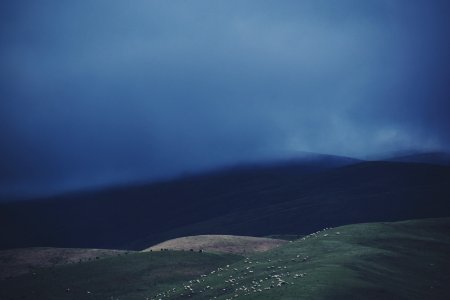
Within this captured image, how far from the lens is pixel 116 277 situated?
7294 centimetres

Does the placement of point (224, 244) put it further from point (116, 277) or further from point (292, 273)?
point (292, 273)

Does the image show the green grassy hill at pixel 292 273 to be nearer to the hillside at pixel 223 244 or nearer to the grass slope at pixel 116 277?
the grass slope at pixel 116 277

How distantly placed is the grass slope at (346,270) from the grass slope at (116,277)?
25.4 feet

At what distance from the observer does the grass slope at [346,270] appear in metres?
47.5

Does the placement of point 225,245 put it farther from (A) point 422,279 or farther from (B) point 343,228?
(A) point 422,279

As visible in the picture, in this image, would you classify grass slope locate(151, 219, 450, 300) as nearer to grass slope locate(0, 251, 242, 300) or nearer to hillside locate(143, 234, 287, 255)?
grass slope locate(0, 251, 242, 300)

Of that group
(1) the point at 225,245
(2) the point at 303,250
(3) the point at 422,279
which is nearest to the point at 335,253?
(2) the point at 303,250

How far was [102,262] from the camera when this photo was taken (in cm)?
8206

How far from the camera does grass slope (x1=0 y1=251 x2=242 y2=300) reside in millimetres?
67500

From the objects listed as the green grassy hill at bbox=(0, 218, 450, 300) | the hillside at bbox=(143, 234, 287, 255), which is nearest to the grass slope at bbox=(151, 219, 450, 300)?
the green grassy hill at bbox=(0, 218, 450, 300)

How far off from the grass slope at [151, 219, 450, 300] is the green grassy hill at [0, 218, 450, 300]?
0.09m

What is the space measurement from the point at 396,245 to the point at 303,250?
10.6m

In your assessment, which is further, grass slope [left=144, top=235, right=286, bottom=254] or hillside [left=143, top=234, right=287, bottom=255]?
grass slope [left=144, top=235, right=286, bottom=254]

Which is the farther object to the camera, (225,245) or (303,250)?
(225,245)
